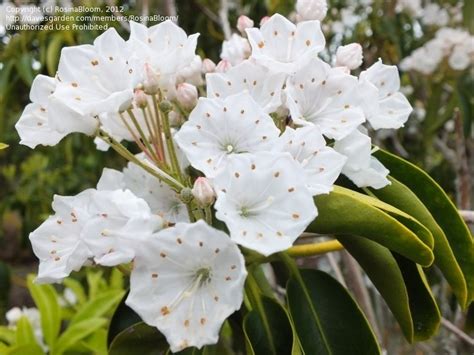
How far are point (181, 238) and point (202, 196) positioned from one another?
57 millimetres

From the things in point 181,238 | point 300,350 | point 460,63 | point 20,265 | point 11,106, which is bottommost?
point 20,265

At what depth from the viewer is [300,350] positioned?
75cm

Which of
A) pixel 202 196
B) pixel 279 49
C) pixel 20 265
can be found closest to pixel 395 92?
pixel 279 49

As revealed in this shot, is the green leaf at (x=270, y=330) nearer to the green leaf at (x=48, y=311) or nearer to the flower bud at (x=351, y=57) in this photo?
the flower bud at (x=351, y=57)

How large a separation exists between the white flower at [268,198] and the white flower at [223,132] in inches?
1.8

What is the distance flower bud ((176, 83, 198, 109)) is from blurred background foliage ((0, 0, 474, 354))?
3.35 ft

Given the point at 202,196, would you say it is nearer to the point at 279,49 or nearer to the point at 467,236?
the point at 279,49

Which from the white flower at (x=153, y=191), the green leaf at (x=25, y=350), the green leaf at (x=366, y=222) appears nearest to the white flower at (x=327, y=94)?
the green leaf at (x=366, y=222)

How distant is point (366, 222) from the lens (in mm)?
690

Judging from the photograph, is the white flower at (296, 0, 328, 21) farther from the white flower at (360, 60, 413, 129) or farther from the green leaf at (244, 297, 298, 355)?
the green leaf at (244, 297, 298, 355)

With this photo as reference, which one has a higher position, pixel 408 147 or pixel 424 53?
pixel 424 53

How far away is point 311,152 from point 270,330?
0.87 ft

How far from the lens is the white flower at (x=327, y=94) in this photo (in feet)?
2.56

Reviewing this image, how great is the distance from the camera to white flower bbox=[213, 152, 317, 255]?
Answer: 64 centimetres
